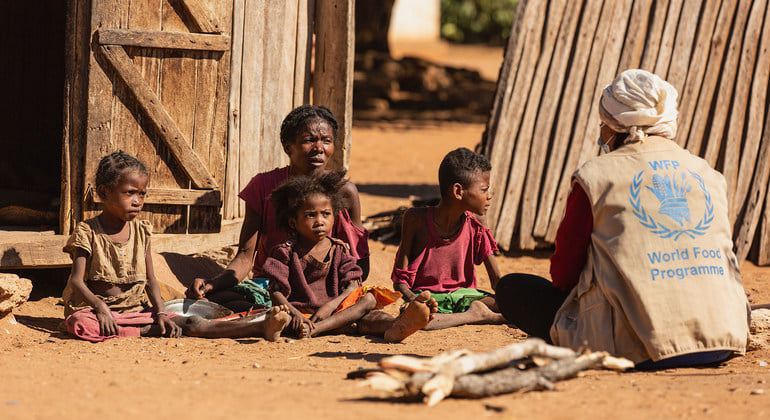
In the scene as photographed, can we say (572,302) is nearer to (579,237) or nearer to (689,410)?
(579,237)

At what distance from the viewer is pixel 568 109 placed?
7.21 m

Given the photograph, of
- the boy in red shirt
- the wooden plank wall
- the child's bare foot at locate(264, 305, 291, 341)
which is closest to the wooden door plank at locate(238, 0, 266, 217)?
the wooden plank wall

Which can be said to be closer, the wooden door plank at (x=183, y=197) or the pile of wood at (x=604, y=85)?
the wooden door plank at (x=183, y=197)

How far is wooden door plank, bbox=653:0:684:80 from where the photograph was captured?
7094 mm

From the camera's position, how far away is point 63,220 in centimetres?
534

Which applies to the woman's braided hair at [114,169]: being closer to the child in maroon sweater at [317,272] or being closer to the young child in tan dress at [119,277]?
the young child in tan dress at [119,277]

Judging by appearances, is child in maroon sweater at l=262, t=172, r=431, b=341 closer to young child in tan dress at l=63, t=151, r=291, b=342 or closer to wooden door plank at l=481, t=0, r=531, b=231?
young child in tan dress at l=63, t=151, r=291, b=342

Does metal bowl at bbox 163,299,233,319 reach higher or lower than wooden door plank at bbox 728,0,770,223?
lower

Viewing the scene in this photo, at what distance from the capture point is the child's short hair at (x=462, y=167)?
4.93 meters

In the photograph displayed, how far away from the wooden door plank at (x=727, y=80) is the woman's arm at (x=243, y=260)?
412 cm

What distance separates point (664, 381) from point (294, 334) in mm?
2075

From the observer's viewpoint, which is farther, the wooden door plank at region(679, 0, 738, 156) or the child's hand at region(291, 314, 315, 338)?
the wooden door plank at region(679, 0, 738, 156)

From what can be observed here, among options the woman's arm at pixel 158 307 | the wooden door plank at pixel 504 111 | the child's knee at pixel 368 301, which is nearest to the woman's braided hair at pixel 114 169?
the woman's arm at pixel 158 307

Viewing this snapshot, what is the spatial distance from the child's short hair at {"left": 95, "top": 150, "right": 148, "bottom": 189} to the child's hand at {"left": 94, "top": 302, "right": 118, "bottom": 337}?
68cm
